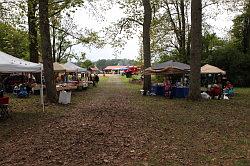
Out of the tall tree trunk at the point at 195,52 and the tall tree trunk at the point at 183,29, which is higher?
the tall tree trunk at the point at 183,29

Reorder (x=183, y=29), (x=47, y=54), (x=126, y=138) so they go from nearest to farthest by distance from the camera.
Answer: (x=126, y=138) < (x=47, y=54) < (x=183, y=29)

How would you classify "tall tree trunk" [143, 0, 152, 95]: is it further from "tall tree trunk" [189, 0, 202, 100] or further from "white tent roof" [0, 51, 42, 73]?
"white tent roof" [0, 51, 42, 73]

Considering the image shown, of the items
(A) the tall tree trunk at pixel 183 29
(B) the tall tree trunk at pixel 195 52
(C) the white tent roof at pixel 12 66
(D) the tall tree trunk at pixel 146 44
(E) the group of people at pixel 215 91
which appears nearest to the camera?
(C) the white tent roof at pixel 12 66

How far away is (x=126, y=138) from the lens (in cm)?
1024

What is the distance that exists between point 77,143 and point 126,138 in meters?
1.44

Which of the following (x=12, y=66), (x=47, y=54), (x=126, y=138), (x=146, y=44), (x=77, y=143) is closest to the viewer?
(x=77, y=143)

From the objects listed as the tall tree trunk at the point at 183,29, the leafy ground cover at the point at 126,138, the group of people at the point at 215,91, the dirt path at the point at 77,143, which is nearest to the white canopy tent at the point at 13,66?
the leafy ground cover at the point at 126,138

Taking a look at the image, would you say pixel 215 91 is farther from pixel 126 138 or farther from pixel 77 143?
pixel 77 143

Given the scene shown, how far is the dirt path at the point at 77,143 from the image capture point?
8055 mm

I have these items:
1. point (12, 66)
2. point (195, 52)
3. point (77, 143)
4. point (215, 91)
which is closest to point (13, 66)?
point (12, 66)

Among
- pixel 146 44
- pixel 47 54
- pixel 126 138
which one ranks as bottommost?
pixel 126 138

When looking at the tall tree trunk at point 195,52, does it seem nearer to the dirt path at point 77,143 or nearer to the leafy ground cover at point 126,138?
the leafy ground cover at point 126,138

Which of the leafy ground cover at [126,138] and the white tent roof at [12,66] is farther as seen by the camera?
the white tent roof at [12,66]

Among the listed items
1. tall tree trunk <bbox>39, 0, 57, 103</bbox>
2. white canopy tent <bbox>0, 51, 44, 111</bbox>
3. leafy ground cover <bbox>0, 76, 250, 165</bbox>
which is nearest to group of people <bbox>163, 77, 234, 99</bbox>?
leafy ground cover <bbox>0, 76, 250, 165</bbox>
